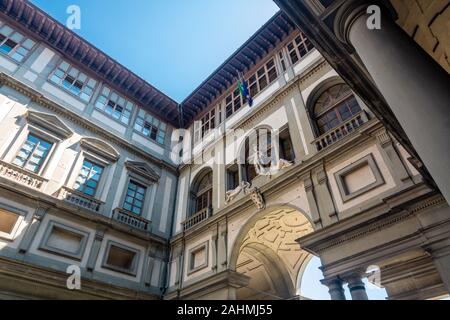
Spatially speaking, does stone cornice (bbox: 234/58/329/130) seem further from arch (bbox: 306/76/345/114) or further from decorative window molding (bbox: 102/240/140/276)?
decorative window molding (bbox: 102/240/140/276)

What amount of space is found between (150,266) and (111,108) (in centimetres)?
854

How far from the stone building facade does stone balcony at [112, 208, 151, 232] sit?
0.24 ft

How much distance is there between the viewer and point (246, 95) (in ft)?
44.4

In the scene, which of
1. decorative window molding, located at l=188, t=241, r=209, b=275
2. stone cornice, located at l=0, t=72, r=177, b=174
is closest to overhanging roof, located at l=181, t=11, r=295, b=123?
stone cornice, located at l=0, t=72, r=177, b=174

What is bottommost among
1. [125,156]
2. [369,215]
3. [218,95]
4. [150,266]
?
[369,215]

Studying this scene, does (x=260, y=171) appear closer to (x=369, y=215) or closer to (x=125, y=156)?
(x=369, y=215)

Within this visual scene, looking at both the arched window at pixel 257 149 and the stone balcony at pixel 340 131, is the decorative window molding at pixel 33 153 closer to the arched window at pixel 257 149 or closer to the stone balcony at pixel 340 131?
the arched window at pixel 257 149

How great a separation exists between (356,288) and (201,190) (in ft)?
29.4

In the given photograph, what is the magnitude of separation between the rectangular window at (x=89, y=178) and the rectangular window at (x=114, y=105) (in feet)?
11.0

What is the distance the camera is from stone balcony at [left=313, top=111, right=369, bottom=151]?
8.63 metres

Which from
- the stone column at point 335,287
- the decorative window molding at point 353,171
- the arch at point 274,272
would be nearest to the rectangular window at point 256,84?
the decorative window molding at point 353,171

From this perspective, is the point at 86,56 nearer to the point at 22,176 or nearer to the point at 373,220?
the point at 22,176
